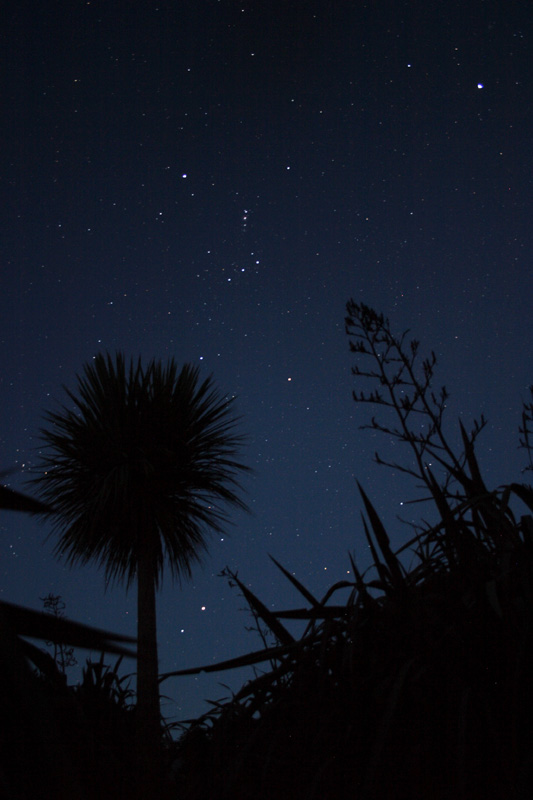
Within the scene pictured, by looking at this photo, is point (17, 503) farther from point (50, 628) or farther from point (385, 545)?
point (385, 545)

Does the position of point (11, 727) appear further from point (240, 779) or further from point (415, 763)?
point (415, 763)

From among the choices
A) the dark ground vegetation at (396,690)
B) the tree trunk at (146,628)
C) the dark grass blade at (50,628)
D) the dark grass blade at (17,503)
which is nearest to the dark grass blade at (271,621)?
the dark ground vegetation at (396,690)

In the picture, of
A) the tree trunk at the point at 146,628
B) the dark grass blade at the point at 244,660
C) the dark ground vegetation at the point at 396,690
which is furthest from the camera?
the tree trunk at the point at 146,628

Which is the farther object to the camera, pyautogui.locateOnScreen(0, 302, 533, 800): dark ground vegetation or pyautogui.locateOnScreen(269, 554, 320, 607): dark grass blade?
pyautogui.locateOnScreen(269, 554, 320, 607): dark grass blade

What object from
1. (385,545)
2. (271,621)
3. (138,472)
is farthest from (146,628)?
(385,545)

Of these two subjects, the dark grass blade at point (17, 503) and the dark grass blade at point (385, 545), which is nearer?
the dark grass blade at point (385, 545)

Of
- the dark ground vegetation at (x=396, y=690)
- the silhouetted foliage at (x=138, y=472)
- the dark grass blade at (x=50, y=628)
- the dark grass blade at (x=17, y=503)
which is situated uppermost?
the silhouetted foliage at (x=138, y=472)

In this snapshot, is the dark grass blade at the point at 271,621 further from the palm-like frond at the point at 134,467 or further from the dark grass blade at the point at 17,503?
the palm-like frond at the point at 134,467

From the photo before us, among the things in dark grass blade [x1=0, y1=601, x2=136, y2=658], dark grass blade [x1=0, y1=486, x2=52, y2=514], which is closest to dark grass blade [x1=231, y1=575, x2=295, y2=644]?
dark grass blade [x1=0, y1=601, x2=136, y2=658]

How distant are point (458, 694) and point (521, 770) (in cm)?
10

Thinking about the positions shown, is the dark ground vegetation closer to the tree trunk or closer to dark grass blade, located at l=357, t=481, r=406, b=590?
dark grass blade, located at l=357, t=481, r=406, b=590

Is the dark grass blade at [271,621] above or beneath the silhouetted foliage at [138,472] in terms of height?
beneath

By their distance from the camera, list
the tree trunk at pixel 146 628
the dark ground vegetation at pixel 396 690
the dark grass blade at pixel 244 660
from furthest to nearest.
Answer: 1. the tree trunk at pixel 146 628
2. the dark grass blade at pixel 244 660
3. the dark ground vegetation at pixel 396 690

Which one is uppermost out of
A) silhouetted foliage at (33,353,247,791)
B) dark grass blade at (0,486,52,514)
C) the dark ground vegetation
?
silhouetted foliage at (33,353,247,791)
